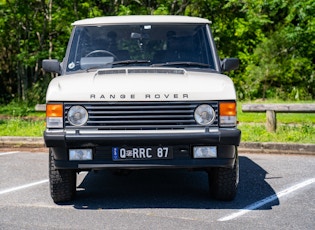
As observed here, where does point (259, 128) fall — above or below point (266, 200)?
below

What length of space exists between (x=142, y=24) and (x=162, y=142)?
1860 mm

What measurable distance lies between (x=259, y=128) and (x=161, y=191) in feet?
18.5

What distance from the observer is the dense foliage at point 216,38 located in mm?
21469

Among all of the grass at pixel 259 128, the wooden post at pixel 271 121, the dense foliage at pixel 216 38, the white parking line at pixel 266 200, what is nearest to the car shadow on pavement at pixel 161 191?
the white parking line at pixel 266 200

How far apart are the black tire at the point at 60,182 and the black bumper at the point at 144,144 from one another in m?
0.30

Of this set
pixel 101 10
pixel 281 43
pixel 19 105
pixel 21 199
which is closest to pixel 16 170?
pixel 21 199

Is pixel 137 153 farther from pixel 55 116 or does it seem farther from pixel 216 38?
pixel 216 38

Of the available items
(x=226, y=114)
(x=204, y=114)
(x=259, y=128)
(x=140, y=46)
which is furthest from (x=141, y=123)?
(x=259, y=128)

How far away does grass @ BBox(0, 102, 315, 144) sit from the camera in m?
11.3

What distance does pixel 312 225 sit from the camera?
18.0 ft

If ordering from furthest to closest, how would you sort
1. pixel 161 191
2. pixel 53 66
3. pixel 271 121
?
pixel 271 121 → pixel 161 191 → pixel 53 66

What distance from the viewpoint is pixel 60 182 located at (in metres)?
6.31

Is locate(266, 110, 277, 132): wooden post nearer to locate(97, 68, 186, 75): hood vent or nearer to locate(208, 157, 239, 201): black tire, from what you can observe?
locate(208, 157, 239, 201): black tire

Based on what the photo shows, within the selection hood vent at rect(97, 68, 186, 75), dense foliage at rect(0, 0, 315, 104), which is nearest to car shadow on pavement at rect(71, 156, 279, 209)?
hood vent at rect(97, 68, 186, 75)
